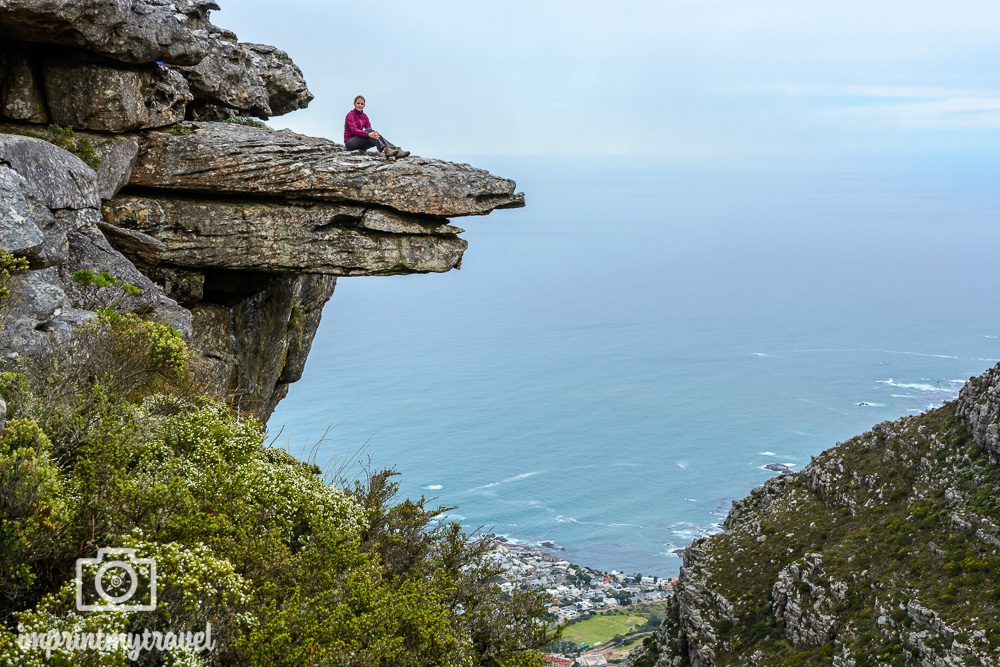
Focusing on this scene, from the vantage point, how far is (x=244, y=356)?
25359 millimetres

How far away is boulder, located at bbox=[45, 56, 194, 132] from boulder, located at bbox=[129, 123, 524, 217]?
82cm

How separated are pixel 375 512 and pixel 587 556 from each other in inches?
3140

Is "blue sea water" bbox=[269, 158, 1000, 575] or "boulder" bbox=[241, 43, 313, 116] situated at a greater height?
"boulder" bbox=[241, 43, 313, 116]

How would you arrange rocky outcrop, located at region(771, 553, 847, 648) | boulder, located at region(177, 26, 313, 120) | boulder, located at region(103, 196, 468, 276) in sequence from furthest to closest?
1. rocky outcrop, located at region(771, 553, 847, 648)
2. boulder, located at region(177, 26, 313, 120)
3. boulder, located at region(103, 196, 468, 276)

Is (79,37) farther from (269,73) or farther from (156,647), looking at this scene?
(156,647)

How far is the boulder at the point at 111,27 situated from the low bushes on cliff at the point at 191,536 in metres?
6.89

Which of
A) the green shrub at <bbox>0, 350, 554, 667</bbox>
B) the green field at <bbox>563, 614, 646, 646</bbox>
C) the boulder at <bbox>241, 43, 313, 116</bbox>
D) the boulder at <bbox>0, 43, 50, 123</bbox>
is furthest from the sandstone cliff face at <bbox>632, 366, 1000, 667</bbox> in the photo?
the boulder at <bbox>0, 43, 50, 123</bbox>

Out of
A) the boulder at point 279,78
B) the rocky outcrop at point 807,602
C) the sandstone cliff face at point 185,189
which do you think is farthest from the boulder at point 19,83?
the rocky outcrop at point 807,602

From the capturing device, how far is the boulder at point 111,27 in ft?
56.1

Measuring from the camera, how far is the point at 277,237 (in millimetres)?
21844

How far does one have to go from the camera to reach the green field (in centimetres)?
6574

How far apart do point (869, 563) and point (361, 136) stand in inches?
1175

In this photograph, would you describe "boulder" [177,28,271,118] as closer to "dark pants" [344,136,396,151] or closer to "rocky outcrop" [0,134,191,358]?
"dark pants" [344,136,396,151]

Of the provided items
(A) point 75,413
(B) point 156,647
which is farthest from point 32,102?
(B) point 156,647
